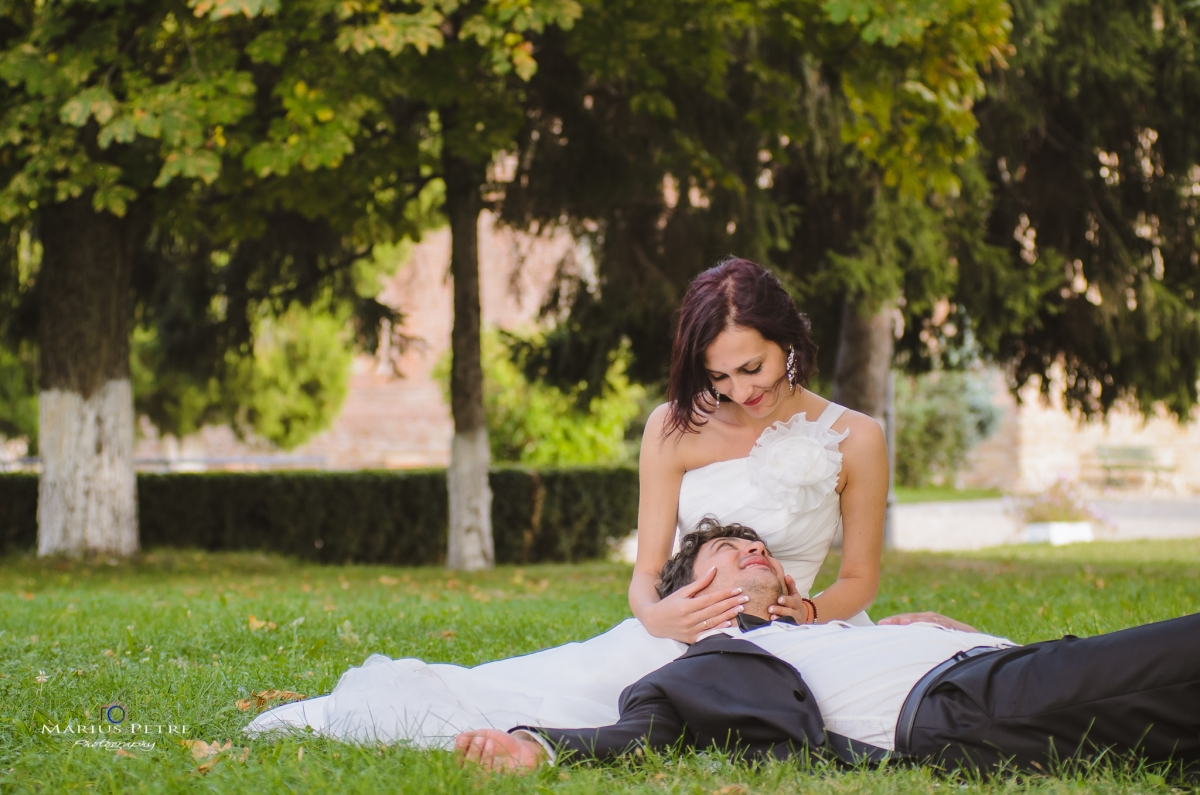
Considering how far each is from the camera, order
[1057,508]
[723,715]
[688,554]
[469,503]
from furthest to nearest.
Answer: [1057,508]
[469,503]
[688,554]
[723,715]

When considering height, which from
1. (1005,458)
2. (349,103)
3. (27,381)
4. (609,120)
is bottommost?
(1005,458)

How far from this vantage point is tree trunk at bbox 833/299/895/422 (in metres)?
11.8

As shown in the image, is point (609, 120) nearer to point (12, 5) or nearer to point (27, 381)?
point (12, 5)

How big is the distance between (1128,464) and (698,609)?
24.2m

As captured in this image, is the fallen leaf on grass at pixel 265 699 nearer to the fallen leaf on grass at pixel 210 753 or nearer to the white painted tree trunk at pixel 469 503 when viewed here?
the fallen leaf on grass at pixel 210 753

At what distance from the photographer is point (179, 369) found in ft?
41.8

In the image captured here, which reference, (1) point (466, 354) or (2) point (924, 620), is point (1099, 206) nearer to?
(1) point (466, 354)

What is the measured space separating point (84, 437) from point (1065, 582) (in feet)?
26.6

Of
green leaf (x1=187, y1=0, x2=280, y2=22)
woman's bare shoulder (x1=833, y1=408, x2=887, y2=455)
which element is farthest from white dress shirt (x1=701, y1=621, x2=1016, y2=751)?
green leaf (x1=187, y1=0, x2=280, y2=22)

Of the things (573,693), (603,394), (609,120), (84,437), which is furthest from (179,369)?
(573,693)

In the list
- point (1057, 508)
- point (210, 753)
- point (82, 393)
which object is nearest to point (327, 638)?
point (210, 753)

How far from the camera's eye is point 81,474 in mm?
9891

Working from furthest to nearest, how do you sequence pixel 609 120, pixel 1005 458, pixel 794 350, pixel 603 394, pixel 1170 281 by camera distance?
pixel 1005 458 < pixel 603 394 < pixel 1170 281 < pixel 609 120 < pixel 794 350

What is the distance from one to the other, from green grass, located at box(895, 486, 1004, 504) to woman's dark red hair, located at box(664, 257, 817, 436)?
1952 centimetres
